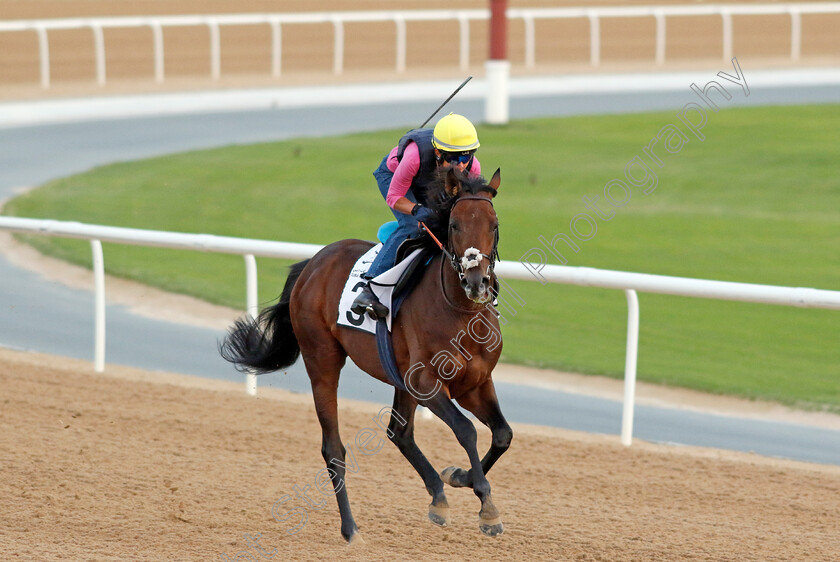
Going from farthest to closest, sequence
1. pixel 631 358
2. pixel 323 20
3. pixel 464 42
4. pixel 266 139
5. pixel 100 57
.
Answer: pixel 464 42 < pixel 323 20 < pixel 100 57 < pixel 266 139 < pixel 631 358

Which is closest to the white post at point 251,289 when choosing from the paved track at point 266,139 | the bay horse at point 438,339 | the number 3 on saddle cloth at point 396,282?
the paved track at point 266,139

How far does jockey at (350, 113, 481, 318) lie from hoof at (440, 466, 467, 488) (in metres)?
0.69

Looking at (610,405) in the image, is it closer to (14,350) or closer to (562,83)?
(14,350)

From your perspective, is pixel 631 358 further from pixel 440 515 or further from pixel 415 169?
pixel 415 169

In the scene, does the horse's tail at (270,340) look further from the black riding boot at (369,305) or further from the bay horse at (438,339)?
the black riding boot at (369,305)

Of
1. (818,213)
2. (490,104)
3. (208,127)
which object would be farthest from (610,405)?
(208,127)

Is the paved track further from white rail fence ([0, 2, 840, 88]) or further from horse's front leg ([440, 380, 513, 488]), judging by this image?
horse's front leg ([440, 380, 513, 488])

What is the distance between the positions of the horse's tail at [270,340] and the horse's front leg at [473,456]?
1.28 m

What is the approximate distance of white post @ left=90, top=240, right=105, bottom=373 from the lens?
7746 mm

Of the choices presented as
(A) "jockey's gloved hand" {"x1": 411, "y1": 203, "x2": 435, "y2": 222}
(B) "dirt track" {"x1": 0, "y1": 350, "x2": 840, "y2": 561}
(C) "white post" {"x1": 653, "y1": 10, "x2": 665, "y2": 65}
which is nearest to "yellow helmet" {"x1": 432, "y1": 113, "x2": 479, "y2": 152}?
(A) "jockey's gloved hand" {"x1": 411, "y1": 203, "x2": 435, "y2": 222}

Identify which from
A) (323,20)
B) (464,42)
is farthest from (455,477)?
(464,42)

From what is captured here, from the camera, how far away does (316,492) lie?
562cm

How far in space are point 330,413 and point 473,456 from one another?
99 cm

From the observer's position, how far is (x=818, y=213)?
1300 cm
